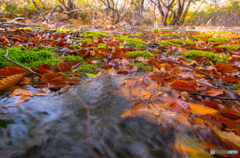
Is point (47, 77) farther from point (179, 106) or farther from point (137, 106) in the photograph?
point (179, 106)

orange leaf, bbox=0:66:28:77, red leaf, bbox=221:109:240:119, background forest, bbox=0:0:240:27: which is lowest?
red leaf, bbox=221:109:240:119

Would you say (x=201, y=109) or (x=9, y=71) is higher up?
(x=9, y=71)

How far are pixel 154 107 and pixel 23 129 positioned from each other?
850 mm

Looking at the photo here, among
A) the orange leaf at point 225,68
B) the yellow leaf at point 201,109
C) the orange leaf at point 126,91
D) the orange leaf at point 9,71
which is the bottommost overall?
the yellow leaf at point 201,109

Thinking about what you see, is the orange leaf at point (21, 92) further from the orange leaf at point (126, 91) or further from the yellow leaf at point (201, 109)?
the yellow leaf at point (201, 109)

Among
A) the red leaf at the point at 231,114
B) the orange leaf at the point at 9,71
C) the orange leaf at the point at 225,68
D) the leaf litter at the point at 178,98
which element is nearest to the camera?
the leaf litter at the point at 178,98

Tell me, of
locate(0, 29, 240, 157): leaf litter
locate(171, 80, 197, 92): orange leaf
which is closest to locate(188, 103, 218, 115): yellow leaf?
locate(0, 29, 240, 157): leaf litter

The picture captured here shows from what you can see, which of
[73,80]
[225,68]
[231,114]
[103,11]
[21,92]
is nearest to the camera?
[231,114]

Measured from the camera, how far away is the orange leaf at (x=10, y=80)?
1045 mm

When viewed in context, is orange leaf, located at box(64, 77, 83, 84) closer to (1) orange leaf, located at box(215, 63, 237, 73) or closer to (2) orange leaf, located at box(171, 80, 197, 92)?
(2) orange leaf, located at box(171, 80, 197, 92)

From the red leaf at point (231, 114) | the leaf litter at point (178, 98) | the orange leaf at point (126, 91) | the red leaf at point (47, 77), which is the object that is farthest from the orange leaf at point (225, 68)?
the red leaf at point (47, 77)

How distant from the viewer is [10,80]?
1.10 metres

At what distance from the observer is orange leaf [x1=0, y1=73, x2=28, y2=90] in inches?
41.1

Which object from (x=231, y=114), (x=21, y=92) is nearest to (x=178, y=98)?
(x=231, y=114)
